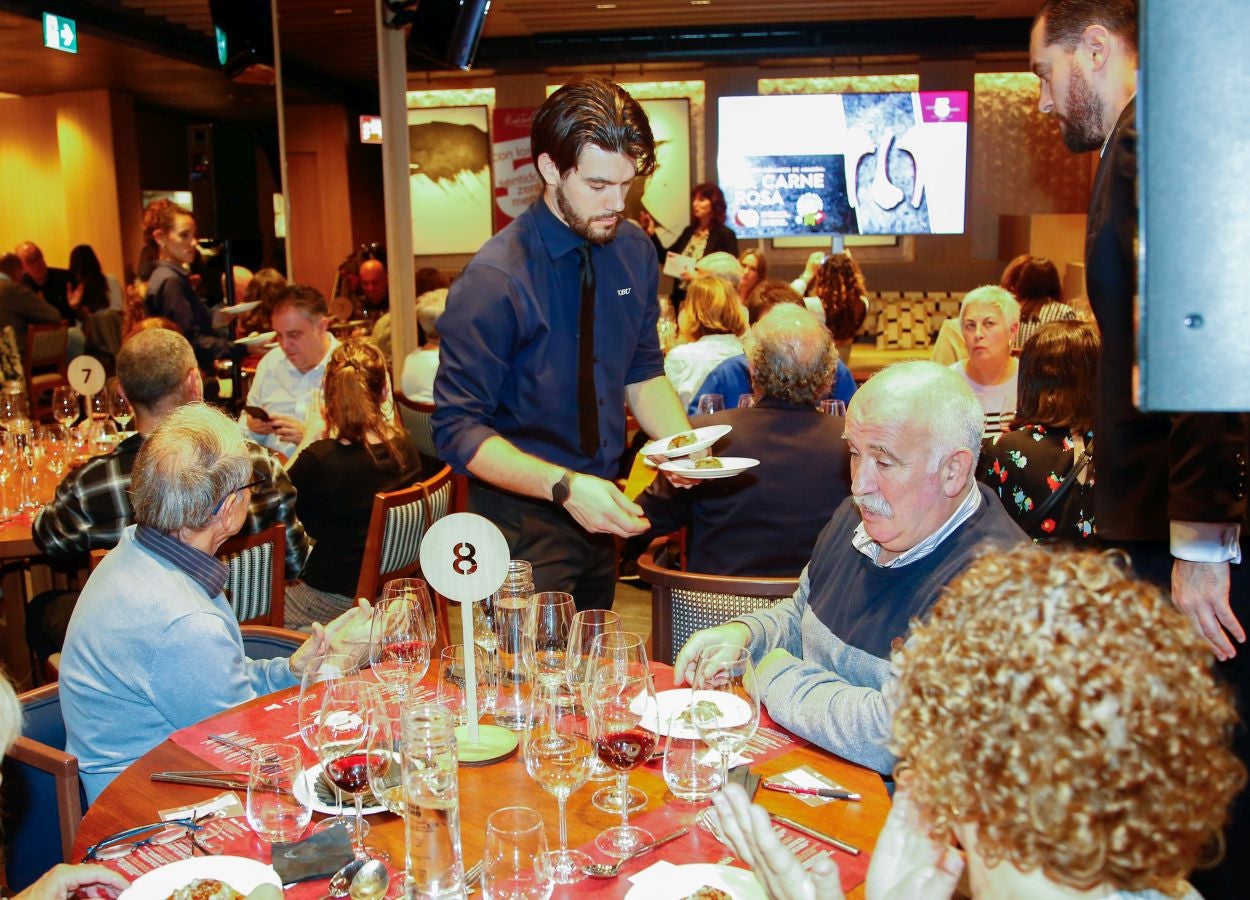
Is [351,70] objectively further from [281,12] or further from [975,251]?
[975,251]

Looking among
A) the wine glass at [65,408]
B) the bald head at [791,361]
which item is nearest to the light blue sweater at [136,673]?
the bald head at [791,361]

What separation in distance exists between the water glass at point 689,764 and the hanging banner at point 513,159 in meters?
9.13

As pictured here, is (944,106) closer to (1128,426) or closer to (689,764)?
(1128,426)

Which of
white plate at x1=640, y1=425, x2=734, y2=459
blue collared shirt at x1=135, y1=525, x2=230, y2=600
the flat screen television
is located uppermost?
the flat screen television

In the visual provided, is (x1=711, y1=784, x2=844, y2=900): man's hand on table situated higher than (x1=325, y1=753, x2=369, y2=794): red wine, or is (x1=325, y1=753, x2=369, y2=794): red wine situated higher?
(x1=711, y1=784, x2=844, y2=900): man's hand on table

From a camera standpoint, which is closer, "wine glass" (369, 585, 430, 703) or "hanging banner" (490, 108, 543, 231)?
"wine glass" (369, 585, 430, 703)

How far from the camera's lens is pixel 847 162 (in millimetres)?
11523

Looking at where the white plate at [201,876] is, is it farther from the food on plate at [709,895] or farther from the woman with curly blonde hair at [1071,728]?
the woman with curly blonde hair at [1071,728]

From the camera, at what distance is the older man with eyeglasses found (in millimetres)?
2266

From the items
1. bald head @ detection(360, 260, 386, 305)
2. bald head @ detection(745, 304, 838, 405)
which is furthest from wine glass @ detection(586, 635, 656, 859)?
bald head @ detection(360, 260, 386, 305)

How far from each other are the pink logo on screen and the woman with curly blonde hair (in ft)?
35.9

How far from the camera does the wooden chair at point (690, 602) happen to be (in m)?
2.96

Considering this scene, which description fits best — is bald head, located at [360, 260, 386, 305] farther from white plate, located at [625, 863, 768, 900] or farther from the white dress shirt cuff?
white plate, located at [625, 863, 768, 900]

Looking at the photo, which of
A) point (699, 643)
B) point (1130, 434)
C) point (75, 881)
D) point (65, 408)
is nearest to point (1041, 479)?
point (1130, 434)
